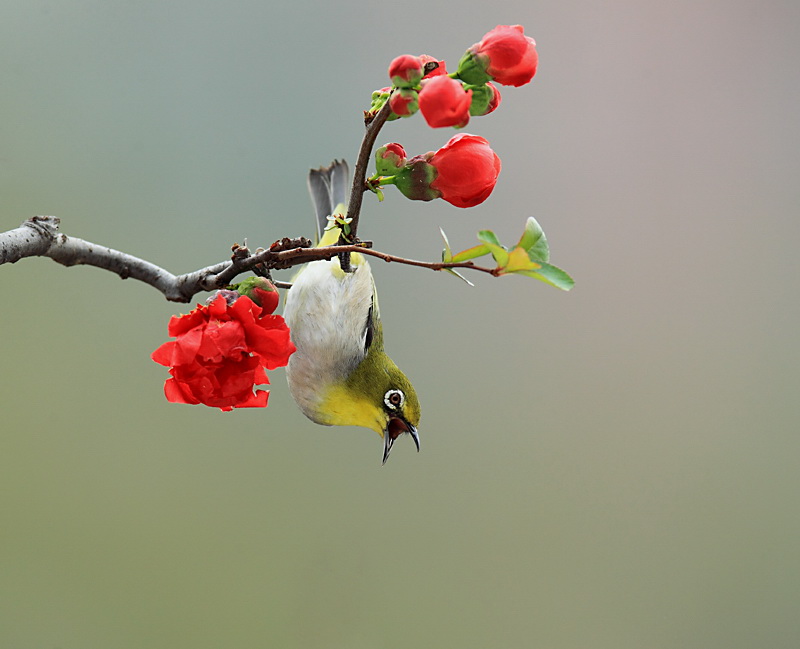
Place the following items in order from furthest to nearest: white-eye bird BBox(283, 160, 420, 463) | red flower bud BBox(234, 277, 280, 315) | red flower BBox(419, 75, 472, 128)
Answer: white-eye bird BBox(283, 160, 420, 463) < red flower bud BBox(234, 277, 280, 315) < red flower BBox(419, 75, 472, 128)

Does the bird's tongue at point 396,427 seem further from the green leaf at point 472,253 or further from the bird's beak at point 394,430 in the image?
the green leaf at point 472,253

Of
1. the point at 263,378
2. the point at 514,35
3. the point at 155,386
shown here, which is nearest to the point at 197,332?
the point at 263,378

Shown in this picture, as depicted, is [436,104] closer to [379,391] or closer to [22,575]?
[379,391]

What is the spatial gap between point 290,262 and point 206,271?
0.41ft

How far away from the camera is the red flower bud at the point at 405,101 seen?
462 millimetres

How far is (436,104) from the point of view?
17.3 inches

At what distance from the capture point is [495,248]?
0.46 m

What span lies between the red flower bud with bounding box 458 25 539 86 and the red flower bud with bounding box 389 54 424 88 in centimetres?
4

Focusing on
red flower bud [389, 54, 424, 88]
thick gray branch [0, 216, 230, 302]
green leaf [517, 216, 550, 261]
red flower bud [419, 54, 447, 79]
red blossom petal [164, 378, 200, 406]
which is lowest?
red blossom petal [164, 378, 200, 406]

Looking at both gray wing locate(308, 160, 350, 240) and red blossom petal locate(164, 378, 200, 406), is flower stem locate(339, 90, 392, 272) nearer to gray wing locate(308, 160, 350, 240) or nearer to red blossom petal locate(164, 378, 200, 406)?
red blossom petal locate(164, 378, 200, 406)

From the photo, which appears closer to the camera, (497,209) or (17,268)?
(17,268)

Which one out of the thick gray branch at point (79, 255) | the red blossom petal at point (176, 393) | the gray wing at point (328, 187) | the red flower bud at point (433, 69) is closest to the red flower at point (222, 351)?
the red blossom petal at point (176, 393)

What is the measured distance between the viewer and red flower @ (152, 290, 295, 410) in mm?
497

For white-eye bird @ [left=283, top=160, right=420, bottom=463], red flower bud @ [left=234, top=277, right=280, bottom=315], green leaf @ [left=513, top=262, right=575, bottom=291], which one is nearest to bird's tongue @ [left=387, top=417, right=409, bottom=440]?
white-eye bird @ [left=283, top=160, right=420, bottom=463]
